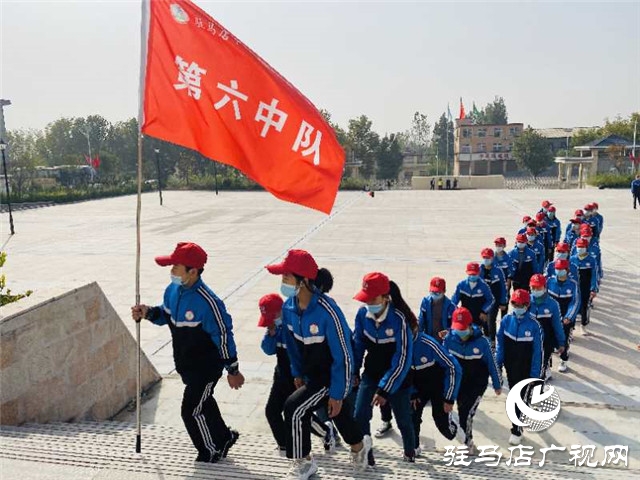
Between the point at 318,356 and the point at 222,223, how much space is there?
62.9 feet

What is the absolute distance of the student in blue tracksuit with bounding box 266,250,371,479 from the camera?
3.51 m

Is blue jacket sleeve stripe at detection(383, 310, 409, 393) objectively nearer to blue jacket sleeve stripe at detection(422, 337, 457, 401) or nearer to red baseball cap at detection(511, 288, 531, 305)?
blue jacket sleeve stripe at detection(422, 337, 457, 401)

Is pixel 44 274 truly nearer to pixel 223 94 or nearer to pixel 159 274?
pixel 159 274

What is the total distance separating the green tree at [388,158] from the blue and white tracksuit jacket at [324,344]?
55.4m

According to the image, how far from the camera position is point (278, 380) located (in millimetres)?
3996

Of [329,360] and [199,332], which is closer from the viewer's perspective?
[329,360]

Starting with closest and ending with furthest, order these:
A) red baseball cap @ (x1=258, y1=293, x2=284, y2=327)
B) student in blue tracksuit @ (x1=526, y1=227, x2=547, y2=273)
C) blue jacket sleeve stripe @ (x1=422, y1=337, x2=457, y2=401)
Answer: red baseball cap @ (x1=258, y1=293, x2=284, y2=327) < blue jacket sleeve stripe @ (x1=422, y1=337, x2=457, y2=401) < student in blue tracksuit @ (x1=526, y1=227, x2=547, y2=273)

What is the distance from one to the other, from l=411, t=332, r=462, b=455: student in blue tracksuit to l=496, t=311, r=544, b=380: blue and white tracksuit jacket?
89cm

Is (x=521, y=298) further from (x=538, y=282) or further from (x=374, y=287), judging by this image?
(x=374, y=287)

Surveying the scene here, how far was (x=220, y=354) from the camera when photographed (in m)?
3.88

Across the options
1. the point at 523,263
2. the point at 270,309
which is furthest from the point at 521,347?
the point at 523,263

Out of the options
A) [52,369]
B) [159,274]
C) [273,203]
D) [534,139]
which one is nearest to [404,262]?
[159,274]

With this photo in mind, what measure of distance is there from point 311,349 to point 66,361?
2.70 metres

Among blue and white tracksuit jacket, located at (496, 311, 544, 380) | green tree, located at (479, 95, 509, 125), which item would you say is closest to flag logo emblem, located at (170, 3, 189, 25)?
blue and white tracksuit jacket, located at (496, 311, 544, 380)
